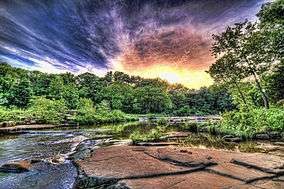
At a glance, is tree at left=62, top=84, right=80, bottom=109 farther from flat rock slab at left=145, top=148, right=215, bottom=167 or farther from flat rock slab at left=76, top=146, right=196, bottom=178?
flat rock slab at left=145, top=148, right=215, bottom=167

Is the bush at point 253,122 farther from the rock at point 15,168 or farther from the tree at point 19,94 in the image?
the tree at point 19,94

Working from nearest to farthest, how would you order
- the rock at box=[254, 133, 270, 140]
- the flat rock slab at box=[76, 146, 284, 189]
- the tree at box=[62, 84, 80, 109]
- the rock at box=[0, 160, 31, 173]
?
the flat rock slab at box=[76, 146, 284, 189] → the rock at box=[0, 160, 31, 173] → the rock at box=[254, 133, 270, 140] → the tree at box=[62, 84, 80, 109]

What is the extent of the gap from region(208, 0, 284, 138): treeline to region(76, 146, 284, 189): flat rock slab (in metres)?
8.57

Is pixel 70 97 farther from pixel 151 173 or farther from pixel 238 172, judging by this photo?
pixel 238 172

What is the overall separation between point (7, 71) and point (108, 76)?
43495mm

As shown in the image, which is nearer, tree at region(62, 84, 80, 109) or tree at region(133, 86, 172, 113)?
tree at region(62, 84, 80, 109)

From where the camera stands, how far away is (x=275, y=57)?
19188mm

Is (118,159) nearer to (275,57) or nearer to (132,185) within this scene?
(132,185)

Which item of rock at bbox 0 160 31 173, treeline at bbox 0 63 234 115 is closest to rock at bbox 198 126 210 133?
rock at bbox 0 160 31 173

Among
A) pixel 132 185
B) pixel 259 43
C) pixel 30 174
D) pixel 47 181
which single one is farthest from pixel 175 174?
pixel 259 43

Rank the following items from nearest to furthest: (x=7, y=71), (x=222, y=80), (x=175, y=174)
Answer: (x=175, y=174) < (x=222, y=80) < (x=7, y=71)

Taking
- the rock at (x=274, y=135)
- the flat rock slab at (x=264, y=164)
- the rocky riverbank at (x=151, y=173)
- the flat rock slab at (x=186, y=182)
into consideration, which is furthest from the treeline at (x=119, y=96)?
the flat rock slab at (x=186, y=182)

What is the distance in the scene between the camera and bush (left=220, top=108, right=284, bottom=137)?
44.6 feet

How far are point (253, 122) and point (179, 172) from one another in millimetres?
11808
